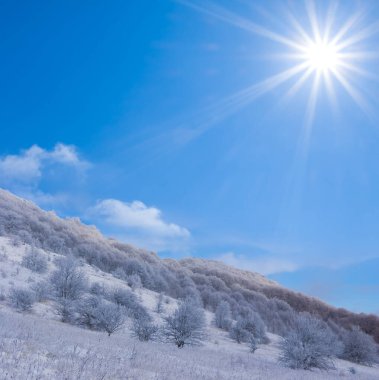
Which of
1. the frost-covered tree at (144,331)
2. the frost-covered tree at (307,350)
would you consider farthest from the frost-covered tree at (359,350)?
the frost-covered tree at (144,331)

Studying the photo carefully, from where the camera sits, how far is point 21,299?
19672mm

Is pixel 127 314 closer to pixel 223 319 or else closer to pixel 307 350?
pixel 223 319

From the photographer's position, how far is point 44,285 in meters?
23.0

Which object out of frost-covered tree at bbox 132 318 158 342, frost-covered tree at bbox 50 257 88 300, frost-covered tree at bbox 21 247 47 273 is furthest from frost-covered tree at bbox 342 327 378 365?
frost-covered tree at bbox 21 247 47 273

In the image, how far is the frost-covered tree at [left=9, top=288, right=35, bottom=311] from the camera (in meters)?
19.6

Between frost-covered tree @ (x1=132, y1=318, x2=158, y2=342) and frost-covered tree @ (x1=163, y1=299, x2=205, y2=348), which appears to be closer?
frost-covered tree @ (x1=132, y1=318, x2=158, y2=342)

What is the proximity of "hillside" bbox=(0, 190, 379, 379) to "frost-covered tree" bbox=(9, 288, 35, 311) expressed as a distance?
204mm

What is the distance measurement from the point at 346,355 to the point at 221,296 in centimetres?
1495

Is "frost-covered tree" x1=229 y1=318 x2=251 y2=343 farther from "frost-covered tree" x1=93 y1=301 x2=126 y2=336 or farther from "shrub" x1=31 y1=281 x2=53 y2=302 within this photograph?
"shrub" x1=31 y1=281 x2=53 y2=302

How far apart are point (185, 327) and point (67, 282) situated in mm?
8121

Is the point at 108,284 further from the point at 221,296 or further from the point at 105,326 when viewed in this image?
the point at 221,296

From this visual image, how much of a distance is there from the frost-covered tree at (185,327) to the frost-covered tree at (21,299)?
7271 millimetres

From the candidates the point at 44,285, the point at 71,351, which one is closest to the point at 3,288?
the point at 44,285

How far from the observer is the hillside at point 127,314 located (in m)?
8.02
